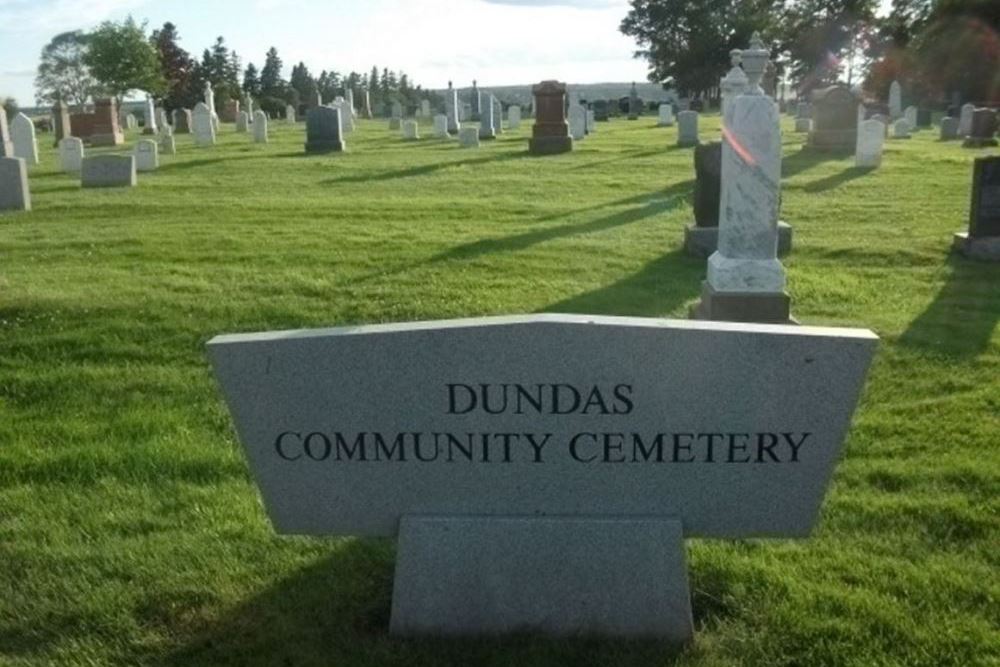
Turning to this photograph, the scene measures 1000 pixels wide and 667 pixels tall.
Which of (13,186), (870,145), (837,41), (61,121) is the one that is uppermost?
(837,41)

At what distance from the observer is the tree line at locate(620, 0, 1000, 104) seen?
46.7 metres

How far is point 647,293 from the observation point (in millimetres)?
8617

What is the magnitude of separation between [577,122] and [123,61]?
2684 centimetres

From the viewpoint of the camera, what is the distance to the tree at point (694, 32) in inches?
2589

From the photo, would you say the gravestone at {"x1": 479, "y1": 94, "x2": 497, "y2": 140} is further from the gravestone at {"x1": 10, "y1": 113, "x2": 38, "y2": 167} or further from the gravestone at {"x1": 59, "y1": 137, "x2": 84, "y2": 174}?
the gravestone at {"x1": 10, "y1": 113, "x2": 38, "y2": 167}

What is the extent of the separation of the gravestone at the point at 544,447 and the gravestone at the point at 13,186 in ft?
40.6

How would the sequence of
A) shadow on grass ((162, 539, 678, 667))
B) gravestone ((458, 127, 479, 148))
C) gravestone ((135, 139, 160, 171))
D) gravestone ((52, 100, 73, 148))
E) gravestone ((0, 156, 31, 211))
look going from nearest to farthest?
shadow on grass ((162, 539, 678, 667)) → gravestone ((0, 156, 31, 211)) → gravestone ((135, 139, 160, 171)) → gravestone ((458, 127, 479, 148)) → gravestone ((52, 100, 73, 148))

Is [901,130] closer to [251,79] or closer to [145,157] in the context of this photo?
[145,157]

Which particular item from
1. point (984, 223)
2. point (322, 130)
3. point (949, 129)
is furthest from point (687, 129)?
point (984, 223)

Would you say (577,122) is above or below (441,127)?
above

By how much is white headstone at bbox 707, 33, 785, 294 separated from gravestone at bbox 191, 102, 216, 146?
22.7 metres

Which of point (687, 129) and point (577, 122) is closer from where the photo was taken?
point (687, 129)

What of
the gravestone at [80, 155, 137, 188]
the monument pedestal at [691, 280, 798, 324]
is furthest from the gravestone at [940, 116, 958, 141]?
the monument pedestal at [691, 280, 798, 324]

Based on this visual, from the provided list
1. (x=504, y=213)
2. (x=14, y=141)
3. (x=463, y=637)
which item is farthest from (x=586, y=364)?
(x=14, y=141)
